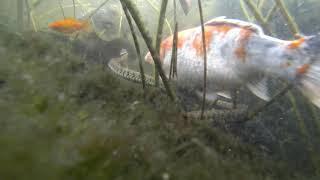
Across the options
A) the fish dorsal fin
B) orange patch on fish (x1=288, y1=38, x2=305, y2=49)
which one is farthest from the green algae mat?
the fish dorsal fin

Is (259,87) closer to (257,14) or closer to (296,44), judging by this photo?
(296,44)

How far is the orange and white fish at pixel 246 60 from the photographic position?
259cm

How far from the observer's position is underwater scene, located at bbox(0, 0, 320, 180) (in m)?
1.57

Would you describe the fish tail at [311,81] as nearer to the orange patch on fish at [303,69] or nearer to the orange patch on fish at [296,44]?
the orange patch on fish at [303,69]

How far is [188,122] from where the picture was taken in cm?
224

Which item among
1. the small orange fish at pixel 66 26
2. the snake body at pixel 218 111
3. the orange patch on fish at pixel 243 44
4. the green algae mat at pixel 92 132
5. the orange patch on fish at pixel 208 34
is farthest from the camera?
the small orange fish at pixel 66 26

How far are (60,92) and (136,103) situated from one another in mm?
568

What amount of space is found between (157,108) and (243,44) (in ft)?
3.89

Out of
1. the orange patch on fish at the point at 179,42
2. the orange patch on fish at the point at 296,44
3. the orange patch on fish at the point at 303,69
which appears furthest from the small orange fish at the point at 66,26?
the orange patch on fish at the point at 303,69

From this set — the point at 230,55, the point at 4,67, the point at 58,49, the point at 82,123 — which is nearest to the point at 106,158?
the point at 82,123

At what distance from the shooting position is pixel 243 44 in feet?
9.39

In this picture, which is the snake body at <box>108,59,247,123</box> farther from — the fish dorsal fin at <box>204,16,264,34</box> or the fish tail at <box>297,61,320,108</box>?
the fish dorsal fin at <box>204,16,264,34</box>

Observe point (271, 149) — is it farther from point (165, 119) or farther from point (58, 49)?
point (58, 49)

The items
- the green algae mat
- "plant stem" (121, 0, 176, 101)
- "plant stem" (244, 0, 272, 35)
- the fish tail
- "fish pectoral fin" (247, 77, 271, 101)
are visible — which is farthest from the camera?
"plant stem" (244, 0, 272, 35)
